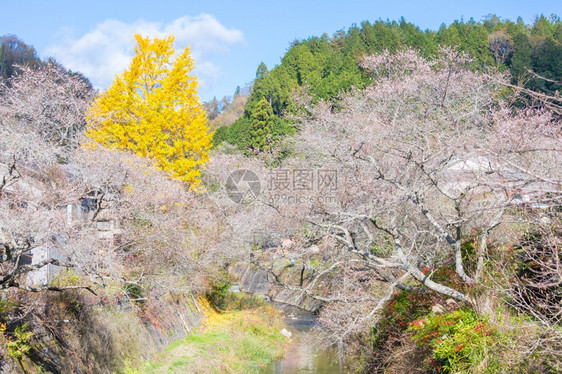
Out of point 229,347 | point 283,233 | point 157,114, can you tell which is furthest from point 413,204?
point 157,114

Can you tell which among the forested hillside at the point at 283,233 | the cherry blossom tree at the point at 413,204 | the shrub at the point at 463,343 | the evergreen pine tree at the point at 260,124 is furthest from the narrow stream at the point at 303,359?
the evergreen pine tree at the point at 260,124

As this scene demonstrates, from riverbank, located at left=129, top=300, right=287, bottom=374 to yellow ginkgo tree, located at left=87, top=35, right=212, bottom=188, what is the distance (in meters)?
5.76

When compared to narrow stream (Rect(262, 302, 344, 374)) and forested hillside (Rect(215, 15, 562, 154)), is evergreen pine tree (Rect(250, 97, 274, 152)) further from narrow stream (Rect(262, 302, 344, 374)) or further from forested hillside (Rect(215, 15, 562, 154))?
narrow stream (Rect(262, 302, 344, 374))

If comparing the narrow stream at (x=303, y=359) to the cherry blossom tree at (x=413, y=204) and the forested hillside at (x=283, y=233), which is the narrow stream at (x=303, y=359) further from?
the cherry blossom tree at (x=413, y=204)

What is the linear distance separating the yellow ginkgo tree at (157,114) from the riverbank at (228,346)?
18.9 ft

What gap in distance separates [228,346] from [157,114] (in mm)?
9161

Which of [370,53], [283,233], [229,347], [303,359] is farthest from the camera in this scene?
[370,53]

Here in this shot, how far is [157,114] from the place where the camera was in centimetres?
1867

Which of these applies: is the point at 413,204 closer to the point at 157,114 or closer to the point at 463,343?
the point at 463,343

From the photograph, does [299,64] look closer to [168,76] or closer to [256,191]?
[256,191]

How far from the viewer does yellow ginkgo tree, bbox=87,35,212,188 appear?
59.4 feet

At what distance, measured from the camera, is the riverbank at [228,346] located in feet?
40.2

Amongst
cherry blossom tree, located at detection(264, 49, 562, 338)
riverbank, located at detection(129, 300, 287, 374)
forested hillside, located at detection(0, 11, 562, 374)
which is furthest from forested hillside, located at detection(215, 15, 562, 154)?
cherry blossom tree, located at detection(264, 49, 562, 338)

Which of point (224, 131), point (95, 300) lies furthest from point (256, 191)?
point (224, 131)
